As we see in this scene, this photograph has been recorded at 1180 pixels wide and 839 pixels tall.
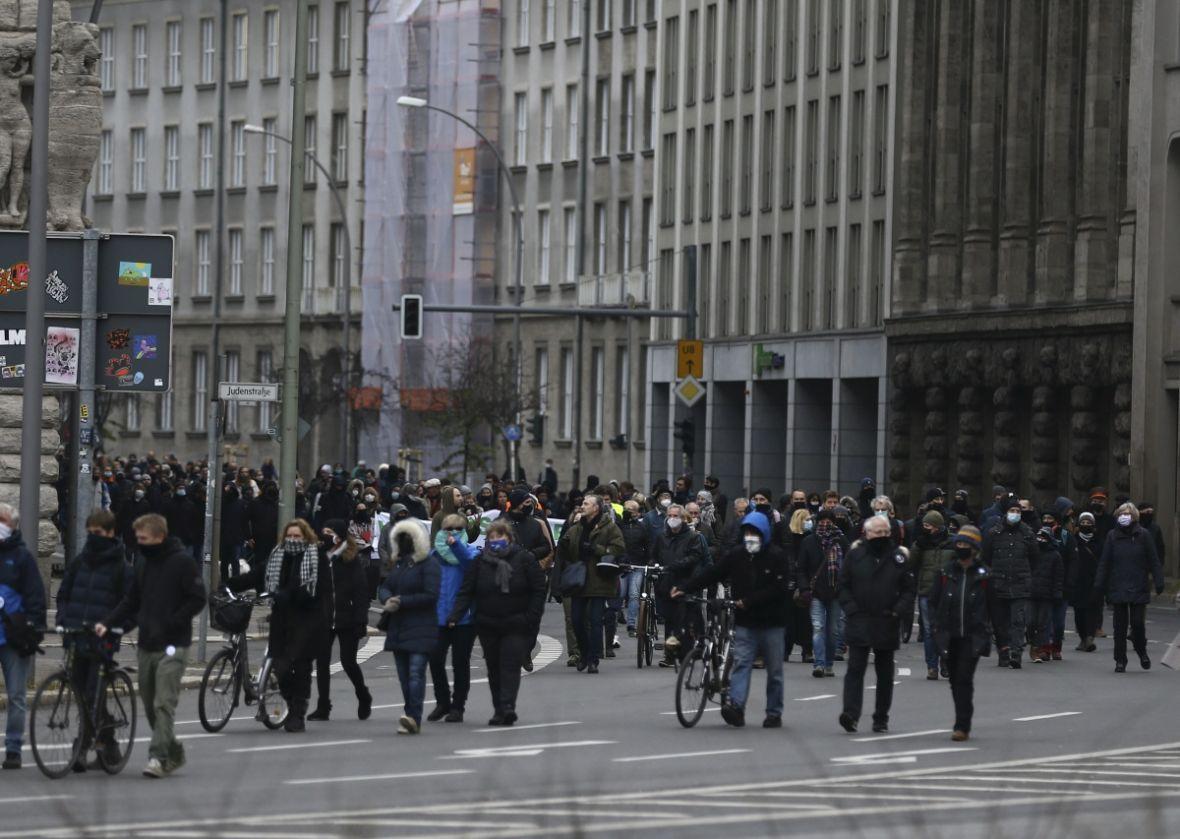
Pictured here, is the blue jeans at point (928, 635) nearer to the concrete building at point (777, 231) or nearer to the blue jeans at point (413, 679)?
the blue jeans at point (413, 679)

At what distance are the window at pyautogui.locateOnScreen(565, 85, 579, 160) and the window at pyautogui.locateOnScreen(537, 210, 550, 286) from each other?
6.71 feet

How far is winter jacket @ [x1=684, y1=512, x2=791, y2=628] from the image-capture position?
22031 millimetres

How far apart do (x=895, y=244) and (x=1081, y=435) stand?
413 inches

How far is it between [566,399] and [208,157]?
20.1m

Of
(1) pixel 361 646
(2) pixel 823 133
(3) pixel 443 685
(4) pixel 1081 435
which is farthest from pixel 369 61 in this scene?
(3) pixel 443 685

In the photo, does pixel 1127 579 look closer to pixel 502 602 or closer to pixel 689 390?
pixel 502 602

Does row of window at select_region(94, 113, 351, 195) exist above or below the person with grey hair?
above

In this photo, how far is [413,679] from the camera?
21625 mm

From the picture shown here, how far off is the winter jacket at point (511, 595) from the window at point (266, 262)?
70952 mm

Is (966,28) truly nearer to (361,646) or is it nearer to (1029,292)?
(1029,292)

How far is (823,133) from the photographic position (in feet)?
216

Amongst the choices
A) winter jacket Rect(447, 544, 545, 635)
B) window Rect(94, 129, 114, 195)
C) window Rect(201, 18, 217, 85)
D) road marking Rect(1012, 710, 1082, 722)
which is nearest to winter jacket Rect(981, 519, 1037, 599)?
road marking Rect(1012, 710, 1082, 722)

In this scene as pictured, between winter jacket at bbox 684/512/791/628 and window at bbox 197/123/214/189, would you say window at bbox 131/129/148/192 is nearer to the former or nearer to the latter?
window at bbox 197/123/214/189


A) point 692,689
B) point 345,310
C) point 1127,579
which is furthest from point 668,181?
point 692,689
